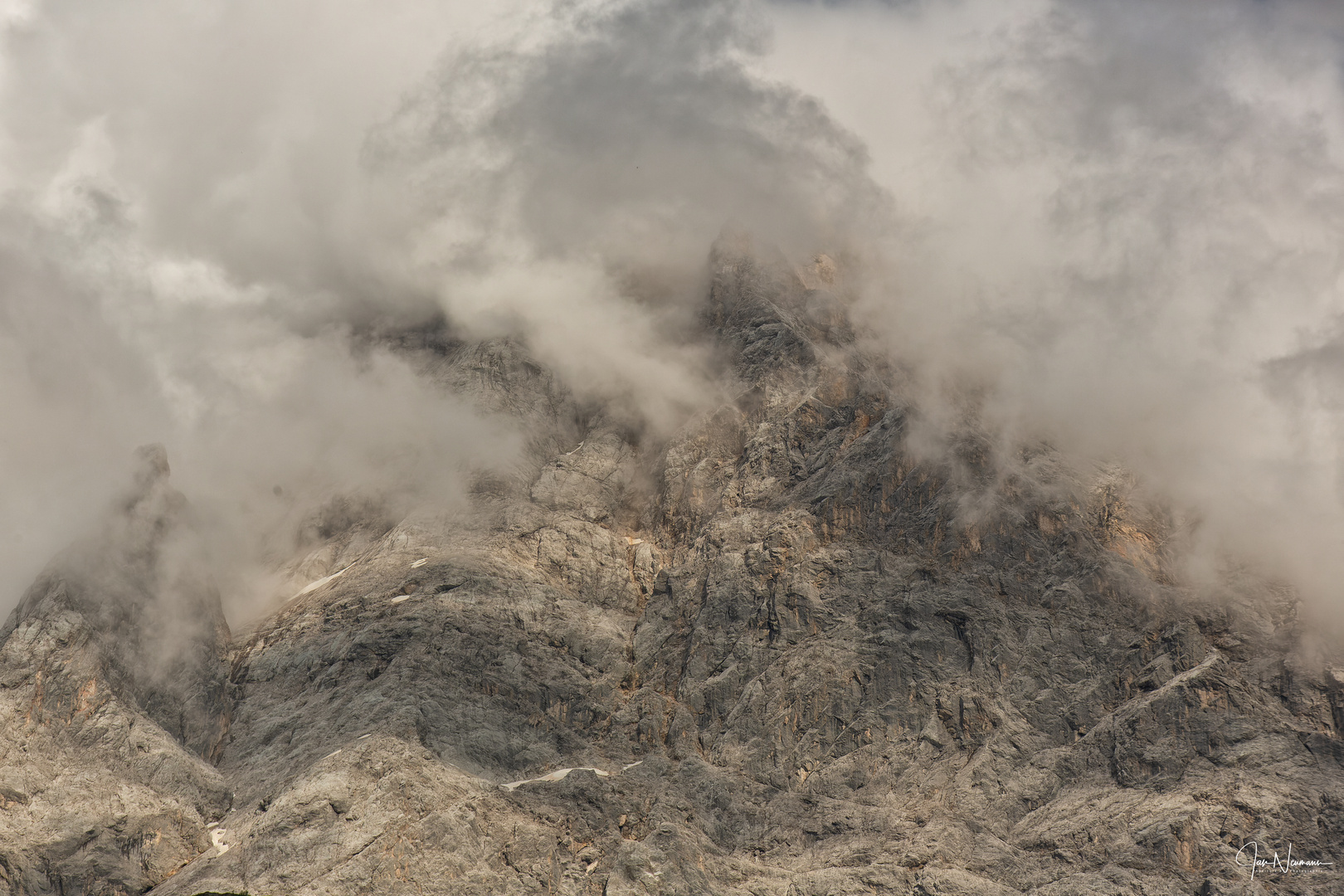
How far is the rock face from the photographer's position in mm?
139125

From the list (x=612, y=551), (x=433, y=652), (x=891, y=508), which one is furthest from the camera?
(x=612, y=551)

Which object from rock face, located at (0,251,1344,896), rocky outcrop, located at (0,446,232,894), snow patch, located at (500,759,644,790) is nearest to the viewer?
rock face, located at (0,251,1344,896)

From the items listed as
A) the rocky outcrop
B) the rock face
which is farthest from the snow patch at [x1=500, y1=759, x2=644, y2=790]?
the rocky outcrop

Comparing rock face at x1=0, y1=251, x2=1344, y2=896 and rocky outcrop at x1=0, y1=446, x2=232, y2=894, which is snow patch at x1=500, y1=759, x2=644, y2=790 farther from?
rocky outcrop at x1=0, y1=446, x2=232, y2=894

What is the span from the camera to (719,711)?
167 m

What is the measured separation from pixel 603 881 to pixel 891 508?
229ft

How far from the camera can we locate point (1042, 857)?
138m

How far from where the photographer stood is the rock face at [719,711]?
139125 mm

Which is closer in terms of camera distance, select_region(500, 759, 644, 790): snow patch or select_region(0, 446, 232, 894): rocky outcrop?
select_region(0, 446, 232, 894): rocky outcrop

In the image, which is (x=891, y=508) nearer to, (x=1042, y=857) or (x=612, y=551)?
(x=612, y=551)

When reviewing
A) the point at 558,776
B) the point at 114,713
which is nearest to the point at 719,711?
the point at 558,776

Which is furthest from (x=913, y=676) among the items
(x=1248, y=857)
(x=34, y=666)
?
(x=34, y=666)

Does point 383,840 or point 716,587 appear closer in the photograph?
point 383,840

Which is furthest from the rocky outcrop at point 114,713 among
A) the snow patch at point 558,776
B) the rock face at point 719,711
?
the snow patch at point 558,776
